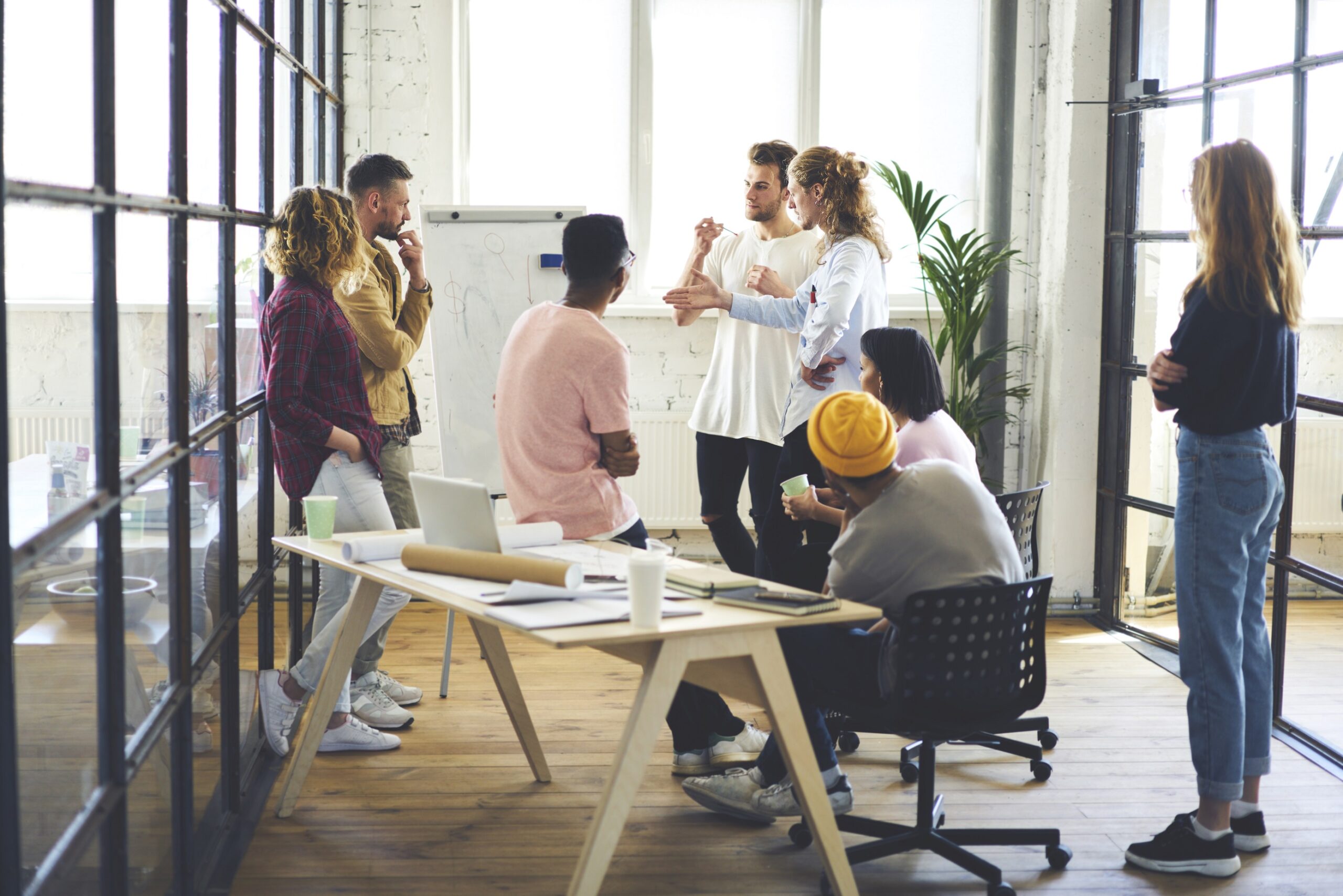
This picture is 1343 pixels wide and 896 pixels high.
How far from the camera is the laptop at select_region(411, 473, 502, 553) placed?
2.37 meters

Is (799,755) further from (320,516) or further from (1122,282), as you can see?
(1122,282)

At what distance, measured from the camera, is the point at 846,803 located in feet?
9.23

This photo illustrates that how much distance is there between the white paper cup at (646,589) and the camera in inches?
77.9

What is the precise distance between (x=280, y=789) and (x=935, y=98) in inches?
150

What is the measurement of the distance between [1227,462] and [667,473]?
282 cm

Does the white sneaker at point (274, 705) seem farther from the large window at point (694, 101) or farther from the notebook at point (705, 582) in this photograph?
the large window at point (694, 101)

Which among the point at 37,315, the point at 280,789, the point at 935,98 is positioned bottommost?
the point at 280,789

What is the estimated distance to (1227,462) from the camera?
8.56 feet

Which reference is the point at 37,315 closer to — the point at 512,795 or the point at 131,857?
the point at 131,857

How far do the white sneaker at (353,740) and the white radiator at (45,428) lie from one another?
1645 mm

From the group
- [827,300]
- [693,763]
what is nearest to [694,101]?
[827,300]

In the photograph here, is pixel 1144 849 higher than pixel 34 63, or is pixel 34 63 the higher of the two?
pixel 34 63

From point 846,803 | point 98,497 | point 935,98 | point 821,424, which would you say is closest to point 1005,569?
point 821,424

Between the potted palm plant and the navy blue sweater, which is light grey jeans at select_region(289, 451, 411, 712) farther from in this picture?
the potted palm plant
